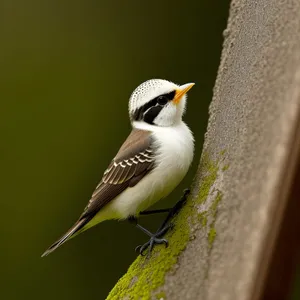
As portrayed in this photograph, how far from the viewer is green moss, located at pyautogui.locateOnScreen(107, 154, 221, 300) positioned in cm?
118

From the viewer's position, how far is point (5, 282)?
2801mm

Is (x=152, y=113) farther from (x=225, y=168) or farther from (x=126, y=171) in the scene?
(x=225, y=168)

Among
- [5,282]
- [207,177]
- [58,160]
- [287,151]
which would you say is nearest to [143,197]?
[207,177]

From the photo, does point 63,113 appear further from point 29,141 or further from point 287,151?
point 287,151

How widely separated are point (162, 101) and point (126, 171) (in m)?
0.17

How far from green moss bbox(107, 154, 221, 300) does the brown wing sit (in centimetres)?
21

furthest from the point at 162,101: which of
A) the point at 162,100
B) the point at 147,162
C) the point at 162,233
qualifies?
the point at 162,233

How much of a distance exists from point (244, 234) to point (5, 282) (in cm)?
202

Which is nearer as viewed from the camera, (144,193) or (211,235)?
(211,235)

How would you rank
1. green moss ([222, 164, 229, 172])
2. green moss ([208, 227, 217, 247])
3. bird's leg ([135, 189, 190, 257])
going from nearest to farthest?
green moss ([208, 227, 217, 247]), green moss ([222, 164, 229, 172]), bird's leg ([135, 189, 190, 257])

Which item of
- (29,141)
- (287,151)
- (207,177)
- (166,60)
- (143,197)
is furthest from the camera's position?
(29,141)

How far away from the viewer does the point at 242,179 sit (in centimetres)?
100

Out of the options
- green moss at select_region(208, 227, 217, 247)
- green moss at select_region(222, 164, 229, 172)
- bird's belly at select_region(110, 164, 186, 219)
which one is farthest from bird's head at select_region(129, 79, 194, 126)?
green moss at select_region(208, 227, 217, 247)

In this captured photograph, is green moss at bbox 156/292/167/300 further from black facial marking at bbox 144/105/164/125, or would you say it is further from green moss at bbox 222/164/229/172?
black facial marking at bbox 144/105/164/125
